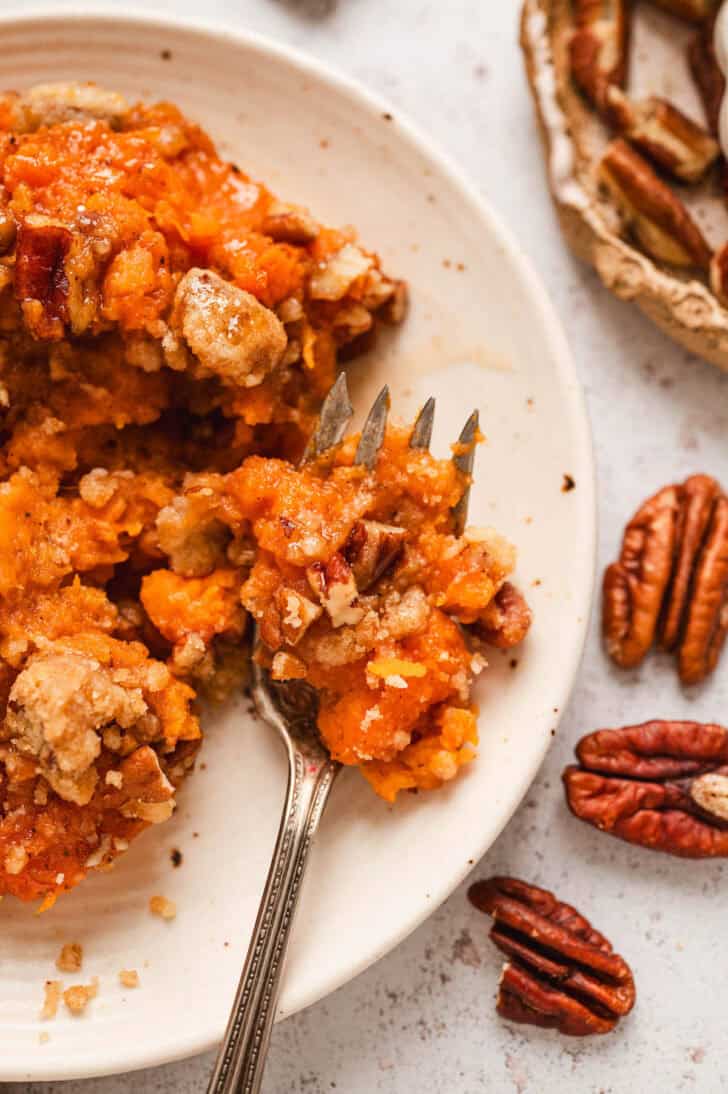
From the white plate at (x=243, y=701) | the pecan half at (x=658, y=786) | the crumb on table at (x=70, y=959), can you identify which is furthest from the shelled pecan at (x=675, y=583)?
the crumb on table at (x=70, y=959)

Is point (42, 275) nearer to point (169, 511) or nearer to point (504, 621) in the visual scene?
point (169, 511)

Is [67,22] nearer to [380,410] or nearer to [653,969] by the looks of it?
[380,410]

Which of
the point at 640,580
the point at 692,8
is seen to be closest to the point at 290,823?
the point at 640,580

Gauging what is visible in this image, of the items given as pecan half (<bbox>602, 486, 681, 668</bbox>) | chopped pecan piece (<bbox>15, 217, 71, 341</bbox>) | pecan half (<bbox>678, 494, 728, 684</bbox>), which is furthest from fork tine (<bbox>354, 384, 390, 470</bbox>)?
pecan half (<bbox>678, 494, 728, 684</bbox>)

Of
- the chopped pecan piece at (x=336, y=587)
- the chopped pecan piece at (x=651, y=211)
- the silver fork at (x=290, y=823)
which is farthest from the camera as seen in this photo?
the chopped pecan piece at (x=651, y=211)

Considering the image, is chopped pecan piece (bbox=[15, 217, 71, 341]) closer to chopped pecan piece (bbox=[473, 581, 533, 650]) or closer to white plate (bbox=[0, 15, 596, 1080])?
white plate (bbox=[0, 15, 596, 1080])

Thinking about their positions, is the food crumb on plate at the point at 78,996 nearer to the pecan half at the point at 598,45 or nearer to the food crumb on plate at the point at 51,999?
the food crumb on plate at the point at 51,999

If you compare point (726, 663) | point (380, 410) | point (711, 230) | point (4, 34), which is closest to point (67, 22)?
point (4, 34)
